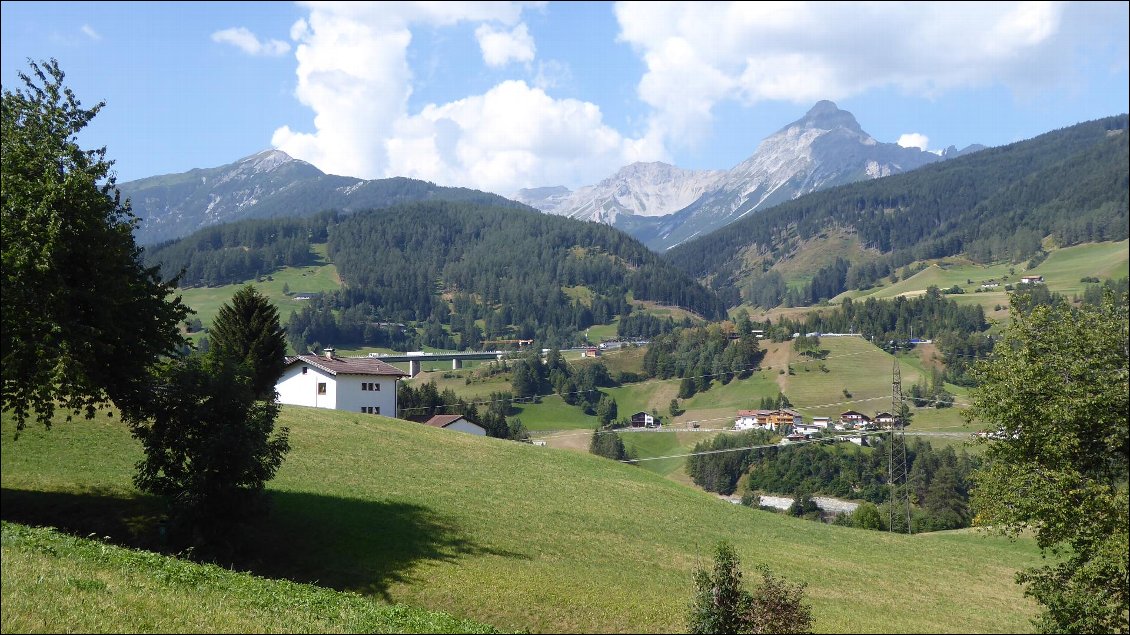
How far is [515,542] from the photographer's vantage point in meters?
33.5

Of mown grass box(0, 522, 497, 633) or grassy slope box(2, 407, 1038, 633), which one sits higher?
mown grass box(0, 522, 497, 633)

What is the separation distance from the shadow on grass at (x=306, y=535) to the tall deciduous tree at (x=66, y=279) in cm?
345

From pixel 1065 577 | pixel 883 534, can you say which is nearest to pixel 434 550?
pixel 1065 577

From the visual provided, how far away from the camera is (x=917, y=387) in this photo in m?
169

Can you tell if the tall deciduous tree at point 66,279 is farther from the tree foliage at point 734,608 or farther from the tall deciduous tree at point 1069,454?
the tall deciduous tree at point 1069,454

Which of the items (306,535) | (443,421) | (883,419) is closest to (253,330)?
(443,421)

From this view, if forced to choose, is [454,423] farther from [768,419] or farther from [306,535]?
Answer: [768,419]

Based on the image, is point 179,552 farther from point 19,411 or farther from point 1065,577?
point 1065,577

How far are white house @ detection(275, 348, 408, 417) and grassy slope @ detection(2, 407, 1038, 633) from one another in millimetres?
27009

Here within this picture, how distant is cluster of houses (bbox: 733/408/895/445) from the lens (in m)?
157

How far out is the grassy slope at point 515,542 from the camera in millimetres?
25938

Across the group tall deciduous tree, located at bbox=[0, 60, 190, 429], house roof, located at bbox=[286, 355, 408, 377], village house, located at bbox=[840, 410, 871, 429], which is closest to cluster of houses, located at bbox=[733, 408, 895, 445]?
village house, located at bbox=[840, 410, 871, 429]

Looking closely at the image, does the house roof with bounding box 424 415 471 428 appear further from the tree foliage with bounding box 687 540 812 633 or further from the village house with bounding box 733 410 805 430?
the village house with bounding box 733 410 805 430

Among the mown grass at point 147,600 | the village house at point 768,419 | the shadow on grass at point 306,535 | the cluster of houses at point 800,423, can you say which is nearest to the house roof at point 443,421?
the shadow on grass at point 306,535
